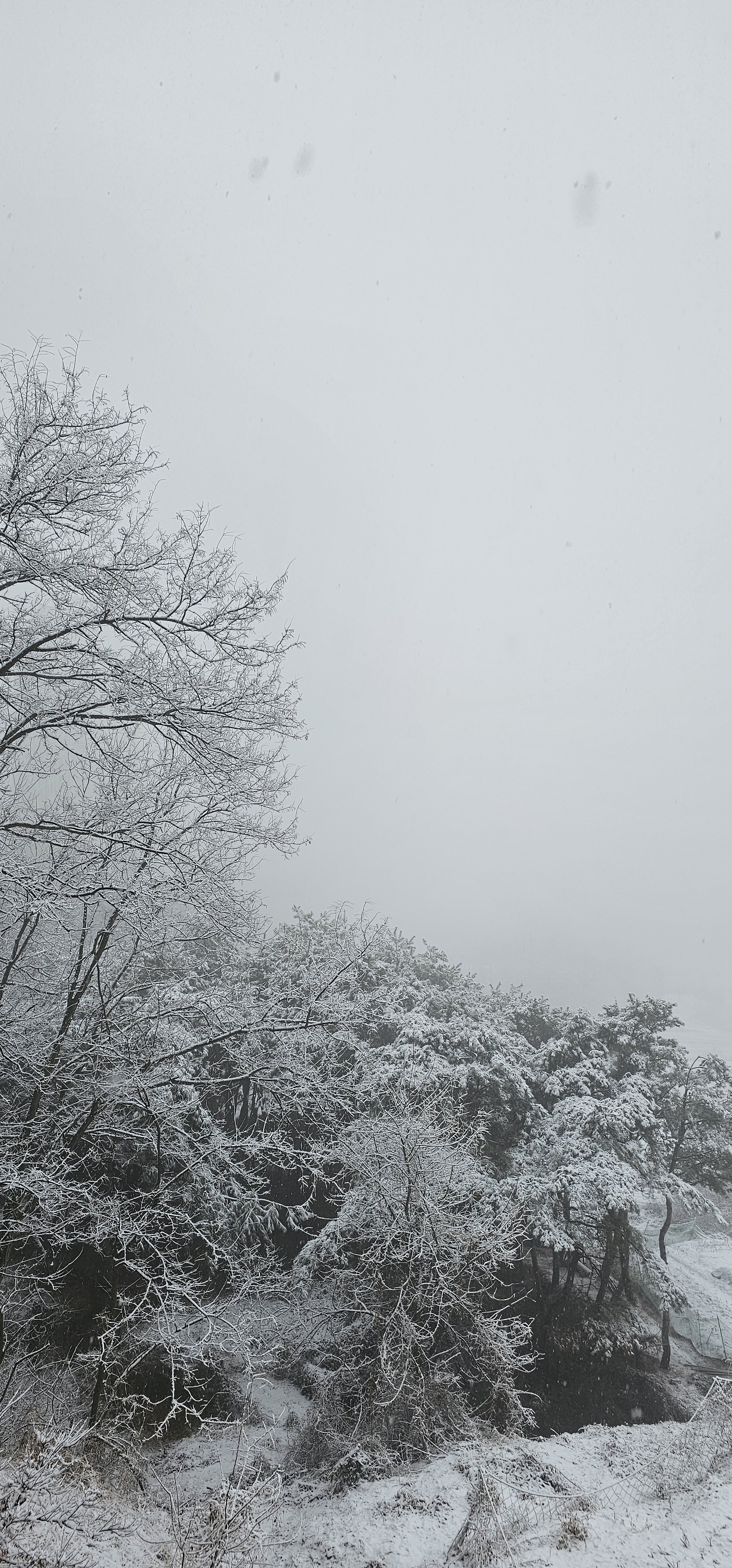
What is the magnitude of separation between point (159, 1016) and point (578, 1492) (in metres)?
8.02

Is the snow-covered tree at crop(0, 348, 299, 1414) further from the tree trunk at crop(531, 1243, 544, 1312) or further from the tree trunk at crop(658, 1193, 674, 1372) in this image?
the tree trunk at crop(658, 1193, 674, 1372)

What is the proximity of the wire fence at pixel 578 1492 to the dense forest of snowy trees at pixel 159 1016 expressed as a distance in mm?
1654

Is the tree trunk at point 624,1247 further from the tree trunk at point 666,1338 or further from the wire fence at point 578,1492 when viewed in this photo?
the wire fence at point 578,1492

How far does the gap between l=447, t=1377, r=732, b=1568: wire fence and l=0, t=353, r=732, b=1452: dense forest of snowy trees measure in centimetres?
165

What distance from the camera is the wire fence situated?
6125 millimetres

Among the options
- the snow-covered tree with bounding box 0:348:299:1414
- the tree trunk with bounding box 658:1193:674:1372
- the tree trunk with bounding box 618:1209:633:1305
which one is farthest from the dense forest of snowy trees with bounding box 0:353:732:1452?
the tree trunk with bounding box 658:1193:674:1372

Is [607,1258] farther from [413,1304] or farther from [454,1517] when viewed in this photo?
[454,1517]

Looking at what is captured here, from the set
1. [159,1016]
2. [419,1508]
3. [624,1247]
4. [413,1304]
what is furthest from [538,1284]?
[159,1016]

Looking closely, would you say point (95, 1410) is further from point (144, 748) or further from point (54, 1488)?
point (144, 748)

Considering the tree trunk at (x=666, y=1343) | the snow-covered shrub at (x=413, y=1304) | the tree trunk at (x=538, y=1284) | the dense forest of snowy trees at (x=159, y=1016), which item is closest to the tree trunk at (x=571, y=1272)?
the tree trunk at (x=538, y=1284)

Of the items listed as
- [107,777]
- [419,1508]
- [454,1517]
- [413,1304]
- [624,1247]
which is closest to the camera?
[107,777]

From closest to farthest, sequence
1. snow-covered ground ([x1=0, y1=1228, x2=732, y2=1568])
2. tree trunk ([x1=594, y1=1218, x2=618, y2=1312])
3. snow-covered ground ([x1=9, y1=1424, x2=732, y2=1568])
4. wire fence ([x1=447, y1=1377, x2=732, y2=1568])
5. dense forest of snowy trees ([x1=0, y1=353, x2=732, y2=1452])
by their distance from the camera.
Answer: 1. dense forest of snowy trees ([x1=0, y1=353, x2=732, y2=1452])
2. snow-covered ground ([x1=0, y1=1228, x2=732, y2=1568])
3. snow-covered ground ([x1=9, y1=1424, x2=732, y2=1568])
4. wire fence ([x1=447, y1=1377, x2=732, y2=1568])
5. tree trunk ([x1=594, y1=1218, x2=618, y2=1312])

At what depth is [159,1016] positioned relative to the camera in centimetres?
580

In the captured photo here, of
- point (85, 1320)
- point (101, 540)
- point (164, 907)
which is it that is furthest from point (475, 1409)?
point (101, 540)
